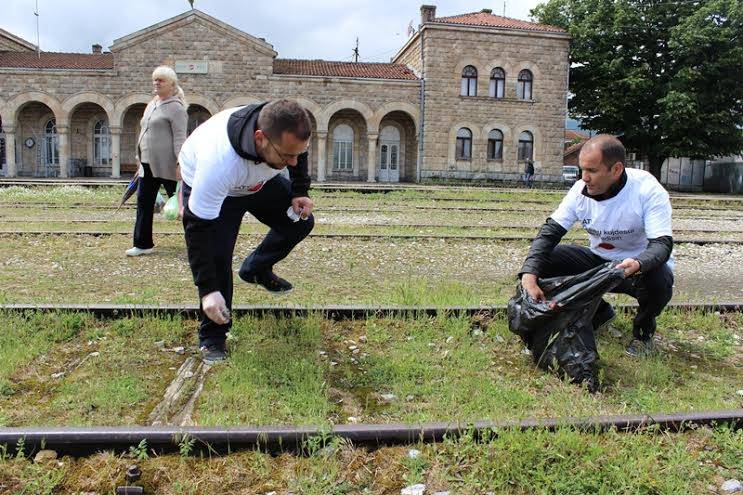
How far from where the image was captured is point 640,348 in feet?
13.6

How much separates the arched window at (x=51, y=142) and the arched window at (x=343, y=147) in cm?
1572

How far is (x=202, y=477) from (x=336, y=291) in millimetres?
3497

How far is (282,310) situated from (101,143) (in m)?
34.1

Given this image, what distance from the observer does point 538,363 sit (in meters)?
3.80

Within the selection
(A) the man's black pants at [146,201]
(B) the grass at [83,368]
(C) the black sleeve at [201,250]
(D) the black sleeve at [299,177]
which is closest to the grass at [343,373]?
(B) the grass at [83,368]

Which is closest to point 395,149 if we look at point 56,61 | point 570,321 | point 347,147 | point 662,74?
point 347,147

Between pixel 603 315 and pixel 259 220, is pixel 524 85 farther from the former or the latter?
pixel 259 220

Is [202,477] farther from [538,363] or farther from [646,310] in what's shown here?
[646,310]

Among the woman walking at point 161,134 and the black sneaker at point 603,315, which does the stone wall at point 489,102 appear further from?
the black sneaker at point 603,315

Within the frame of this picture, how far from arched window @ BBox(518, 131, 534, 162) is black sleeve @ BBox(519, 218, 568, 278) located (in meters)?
31.6

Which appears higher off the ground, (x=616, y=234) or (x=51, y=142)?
(x=51, y=142)

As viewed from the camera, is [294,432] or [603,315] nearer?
[294,432]

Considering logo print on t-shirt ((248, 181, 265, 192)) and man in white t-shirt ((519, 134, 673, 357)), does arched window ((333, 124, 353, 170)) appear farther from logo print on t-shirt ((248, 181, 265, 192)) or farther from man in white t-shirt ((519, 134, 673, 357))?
logo print on t-shirt ((248, 181, 265, 192))

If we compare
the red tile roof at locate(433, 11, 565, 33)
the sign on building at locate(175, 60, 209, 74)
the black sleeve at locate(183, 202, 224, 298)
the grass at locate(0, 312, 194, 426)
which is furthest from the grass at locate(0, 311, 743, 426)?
the red tile roof at locate(433, 11, 565, 33)
